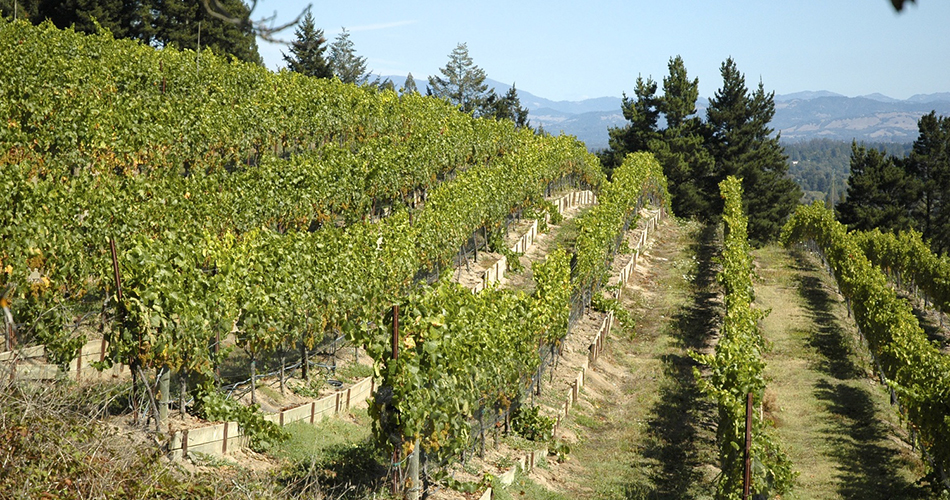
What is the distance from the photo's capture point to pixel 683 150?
2189 inches

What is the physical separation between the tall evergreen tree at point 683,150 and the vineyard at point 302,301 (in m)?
22.3

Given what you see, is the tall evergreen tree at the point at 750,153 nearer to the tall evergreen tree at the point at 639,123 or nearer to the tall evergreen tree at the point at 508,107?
the tall evergreen tree at the point at 639,123

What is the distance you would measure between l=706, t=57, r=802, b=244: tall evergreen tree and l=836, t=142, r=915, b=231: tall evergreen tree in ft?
14.5

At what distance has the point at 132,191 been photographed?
56.7 feet

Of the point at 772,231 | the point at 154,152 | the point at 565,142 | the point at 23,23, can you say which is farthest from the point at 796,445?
the point at 772,231

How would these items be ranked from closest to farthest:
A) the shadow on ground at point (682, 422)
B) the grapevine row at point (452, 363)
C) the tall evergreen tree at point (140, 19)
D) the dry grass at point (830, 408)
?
the grapevine row at point (452, 363) < the shadow on ground at point (682, 422) < the dry grass at point (830, 408) < the tall evergreen tree at point (140, 19)

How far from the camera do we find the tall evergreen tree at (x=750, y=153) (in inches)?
2202

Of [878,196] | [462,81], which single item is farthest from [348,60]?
[878,196]

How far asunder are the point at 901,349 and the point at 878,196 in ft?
140

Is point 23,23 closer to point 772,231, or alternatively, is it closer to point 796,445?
point 796,445

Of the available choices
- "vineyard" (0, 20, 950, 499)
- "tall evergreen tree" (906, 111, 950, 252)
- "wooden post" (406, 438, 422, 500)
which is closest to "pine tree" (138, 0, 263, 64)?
"vineyard" (0, 20, 950, 499)

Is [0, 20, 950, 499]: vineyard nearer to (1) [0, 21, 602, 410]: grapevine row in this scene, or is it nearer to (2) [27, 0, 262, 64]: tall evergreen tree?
(1) [0, 21, 602, 410]: grapevine row

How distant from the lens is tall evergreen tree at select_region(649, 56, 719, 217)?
177 feet

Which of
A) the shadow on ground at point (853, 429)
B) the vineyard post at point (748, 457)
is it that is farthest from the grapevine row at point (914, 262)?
the vineyard post at point (748, 457)
